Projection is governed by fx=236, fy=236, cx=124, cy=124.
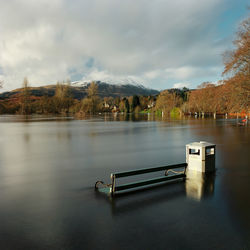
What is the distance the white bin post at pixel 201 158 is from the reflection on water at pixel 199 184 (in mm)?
273

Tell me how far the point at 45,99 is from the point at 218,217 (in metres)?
152

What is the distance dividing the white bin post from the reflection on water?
0.27 meters

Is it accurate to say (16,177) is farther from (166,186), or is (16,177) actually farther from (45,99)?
(45,99)

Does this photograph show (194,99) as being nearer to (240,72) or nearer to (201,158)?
(240,72)

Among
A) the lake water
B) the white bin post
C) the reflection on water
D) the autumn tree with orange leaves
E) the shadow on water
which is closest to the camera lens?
the lake water

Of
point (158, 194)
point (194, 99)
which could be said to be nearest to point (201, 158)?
point (158, 194)

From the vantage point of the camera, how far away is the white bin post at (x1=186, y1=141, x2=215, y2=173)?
9.14 metres

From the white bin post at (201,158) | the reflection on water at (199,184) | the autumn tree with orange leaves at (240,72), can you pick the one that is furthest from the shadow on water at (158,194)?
the autumn tree with orange leaves at (240,72)

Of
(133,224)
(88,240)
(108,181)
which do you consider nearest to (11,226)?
(88,240)

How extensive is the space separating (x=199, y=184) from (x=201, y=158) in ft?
5.35

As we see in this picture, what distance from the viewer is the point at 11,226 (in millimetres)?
5086

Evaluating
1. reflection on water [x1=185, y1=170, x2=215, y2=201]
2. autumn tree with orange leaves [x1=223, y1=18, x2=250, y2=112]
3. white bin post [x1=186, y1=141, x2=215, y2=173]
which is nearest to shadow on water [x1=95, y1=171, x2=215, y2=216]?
reflection on water [x1=185, y1=170, x2=215, y2=201]

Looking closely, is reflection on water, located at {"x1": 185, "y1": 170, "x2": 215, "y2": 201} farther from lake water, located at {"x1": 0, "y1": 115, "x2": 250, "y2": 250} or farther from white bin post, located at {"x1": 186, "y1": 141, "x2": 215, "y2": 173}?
white bin post, located at {"x1": 186, "y1": 141, "x2": 215, "y2": 173}

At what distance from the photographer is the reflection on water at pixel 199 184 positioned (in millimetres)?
6943
